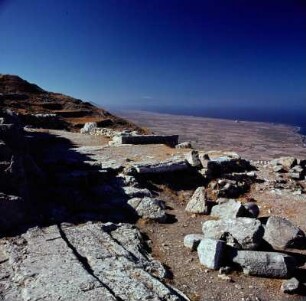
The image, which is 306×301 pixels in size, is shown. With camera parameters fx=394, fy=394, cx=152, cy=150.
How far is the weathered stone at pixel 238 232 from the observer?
28.6 ft

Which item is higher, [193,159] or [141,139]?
[141,139]

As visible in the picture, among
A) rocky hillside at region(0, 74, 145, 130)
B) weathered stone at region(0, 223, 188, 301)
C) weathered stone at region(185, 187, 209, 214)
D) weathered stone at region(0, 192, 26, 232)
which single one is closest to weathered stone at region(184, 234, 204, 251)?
weathered stone at region(0, 223, 188, 301)

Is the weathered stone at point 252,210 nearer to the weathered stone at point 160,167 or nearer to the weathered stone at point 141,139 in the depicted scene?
the weathered stone at point 160,167

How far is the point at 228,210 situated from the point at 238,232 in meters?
1.81

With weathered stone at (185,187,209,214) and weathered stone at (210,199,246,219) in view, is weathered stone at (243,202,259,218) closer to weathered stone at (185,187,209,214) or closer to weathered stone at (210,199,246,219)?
weathered stone at (210,199,246,219)

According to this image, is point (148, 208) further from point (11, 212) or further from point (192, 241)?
point (11, 212)

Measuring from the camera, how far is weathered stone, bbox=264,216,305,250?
9.27m

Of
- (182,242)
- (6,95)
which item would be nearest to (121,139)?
(182,242)

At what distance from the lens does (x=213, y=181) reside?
45.9ft

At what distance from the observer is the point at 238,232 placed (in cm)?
893

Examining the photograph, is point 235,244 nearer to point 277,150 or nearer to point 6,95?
point 6,95

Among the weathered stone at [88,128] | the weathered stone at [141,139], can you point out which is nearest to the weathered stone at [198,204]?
the weathered stone at [141,139]

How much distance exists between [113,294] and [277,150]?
268ft

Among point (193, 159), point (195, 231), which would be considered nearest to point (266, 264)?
point (195, 231)
